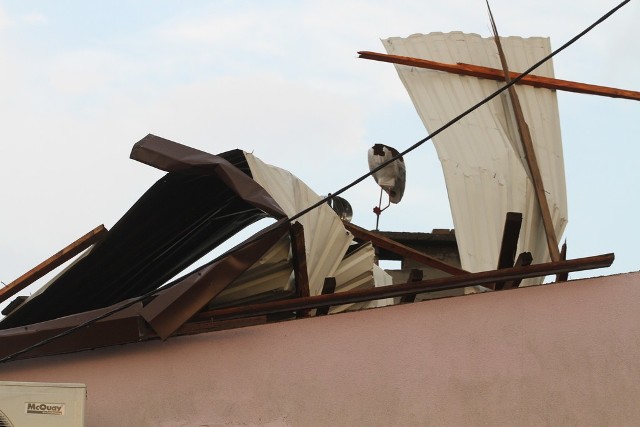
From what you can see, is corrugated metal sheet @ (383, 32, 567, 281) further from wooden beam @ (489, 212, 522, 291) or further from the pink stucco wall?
the pink stucco wall

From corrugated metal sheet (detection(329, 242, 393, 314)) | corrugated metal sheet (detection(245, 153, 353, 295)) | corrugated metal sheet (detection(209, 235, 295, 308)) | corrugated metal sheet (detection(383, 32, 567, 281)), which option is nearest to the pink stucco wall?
corrugated metal sheet (detection(209, 235, 295, 308))

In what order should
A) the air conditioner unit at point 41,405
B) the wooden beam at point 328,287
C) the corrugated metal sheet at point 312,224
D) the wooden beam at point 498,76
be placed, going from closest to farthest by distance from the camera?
1. the air conditioner unit at point 41,405
2. the wooden beam at point 328,287
3. the corrugated metal sheet at point 312,224
4. the wooden beam at point 498,76

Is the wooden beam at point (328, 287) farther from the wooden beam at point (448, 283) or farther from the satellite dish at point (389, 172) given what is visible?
the satellite dish at point (389, 172)

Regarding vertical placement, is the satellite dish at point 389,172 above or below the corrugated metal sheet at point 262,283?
above

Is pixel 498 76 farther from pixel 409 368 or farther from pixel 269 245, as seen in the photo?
pixel 409 368

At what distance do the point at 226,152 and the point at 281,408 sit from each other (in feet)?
6.83

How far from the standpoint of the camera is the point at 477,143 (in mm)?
9688

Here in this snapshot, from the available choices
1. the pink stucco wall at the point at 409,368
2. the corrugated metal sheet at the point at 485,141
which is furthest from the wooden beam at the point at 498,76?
the pink stucco wall at the point at 409,368

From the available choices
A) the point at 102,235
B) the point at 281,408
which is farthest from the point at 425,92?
the point at 281,408

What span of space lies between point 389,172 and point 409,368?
4.64 m

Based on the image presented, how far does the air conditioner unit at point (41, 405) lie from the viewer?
6.57 metres

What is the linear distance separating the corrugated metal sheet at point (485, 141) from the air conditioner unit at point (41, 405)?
3675 mm

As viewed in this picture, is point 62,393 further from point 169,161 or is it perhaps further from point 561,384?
point 561,384

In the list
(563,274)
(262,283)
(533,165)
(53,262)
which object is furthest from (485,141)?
(53,262)
